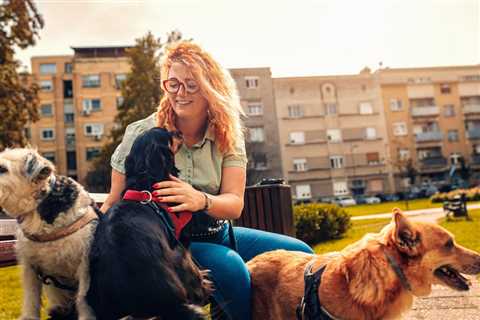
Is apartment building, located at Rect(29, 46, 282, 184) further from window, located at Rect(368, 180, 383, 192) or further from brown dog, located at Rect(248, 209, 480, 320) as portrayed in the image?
brown dog, located at Rect(248, 209, 480, 320)

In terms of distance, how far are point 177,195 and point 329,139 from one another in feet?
173

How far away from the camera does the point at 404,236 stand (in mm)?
2615


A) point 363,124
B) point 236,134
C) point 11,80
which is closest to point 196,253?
point 236,134

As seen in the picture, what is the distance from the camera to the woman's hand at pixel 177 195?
2197 mm

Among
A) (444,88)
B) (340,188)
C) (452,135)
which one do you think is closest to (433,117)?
(452,135)

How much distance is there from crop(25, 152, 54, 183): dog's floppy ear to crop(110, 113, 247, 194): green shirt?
0.42 metres

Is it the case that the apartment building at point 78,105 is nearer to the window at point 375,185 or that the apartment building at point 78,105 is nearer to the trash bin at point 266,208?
the window at point 375,185

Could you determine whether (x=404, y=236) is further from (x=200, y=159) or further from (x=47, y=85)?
(x=47, y=85)

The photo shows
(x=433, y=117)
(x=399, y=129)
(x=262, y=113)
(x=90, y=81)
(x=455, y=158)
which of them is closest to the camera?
(x=90, y=81)

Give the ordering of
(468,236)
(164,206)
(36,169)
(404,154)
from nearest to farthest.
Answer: (164,206) → (36,169) → (468,236) → (404,154)

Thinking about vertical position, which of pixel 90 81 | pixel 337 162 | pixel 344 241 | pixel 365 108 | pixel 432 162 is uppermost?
pixel 90 81

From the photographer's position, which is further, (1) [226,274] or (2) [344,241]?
(2) [344,241]

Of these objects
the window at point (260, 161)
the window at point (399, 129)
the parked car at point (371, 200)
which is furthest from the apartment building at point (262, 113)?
the window at point (399, 129)

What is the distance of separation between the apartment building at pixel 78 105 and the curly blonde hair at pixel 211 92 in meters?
48.2
